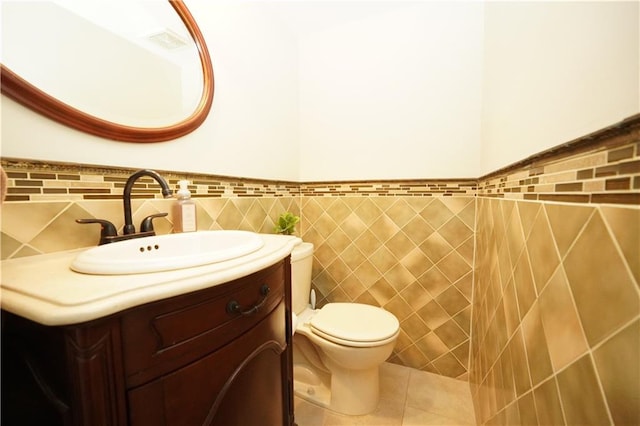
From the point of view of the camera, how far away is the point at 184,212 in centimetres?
84

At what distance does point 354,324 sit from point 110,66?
1328 millimetres

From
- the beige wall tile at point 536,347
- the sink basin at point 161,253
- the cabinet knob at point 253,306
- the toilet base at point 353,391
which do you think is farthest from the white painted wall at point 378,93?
the toilet base at point 353,391

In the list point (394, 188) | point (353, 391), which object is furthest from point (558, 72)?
point (353, 391)

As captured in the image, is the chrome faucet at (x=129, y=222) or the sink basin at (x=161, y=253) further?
the chrome faucet at (x=129, y=222)

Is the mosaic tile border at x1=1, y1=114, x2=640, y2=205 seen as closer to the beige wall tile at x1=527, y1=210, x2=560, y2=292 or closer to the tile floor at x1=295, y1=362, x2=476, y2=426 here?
the beige wall tile at x1=527, y1=210, x2=560, y2=292

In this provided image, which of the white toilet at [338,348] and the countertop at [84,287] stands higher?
the countertop at [84,287]

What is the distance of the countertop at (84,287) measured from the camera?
30 cm

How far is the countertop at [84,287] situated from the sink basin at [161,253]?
0.05ft

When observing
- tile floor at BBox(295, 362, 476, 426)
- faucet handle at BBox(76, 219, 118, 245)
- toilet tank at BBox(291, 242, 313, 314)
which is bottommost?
tile floor at BBox(295, 362, 476, 426)

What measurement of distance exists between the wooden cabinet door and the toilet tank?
0.45 metres

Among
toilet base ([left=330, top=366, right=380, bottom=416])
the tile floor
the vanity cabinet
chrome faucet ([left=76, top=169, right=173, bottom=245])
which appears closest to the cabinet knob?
the vanity cabinet

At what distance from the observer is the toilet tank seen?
1.17 metres

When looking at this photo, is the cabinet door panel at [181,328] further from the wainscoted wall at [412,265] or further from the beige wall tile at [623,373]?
the wainscoted wall at [412,265]

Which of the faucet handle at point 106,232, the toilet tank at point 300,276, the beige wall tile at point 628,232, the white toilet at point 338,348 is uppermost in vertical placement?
the beige wall tile at point 628,232
